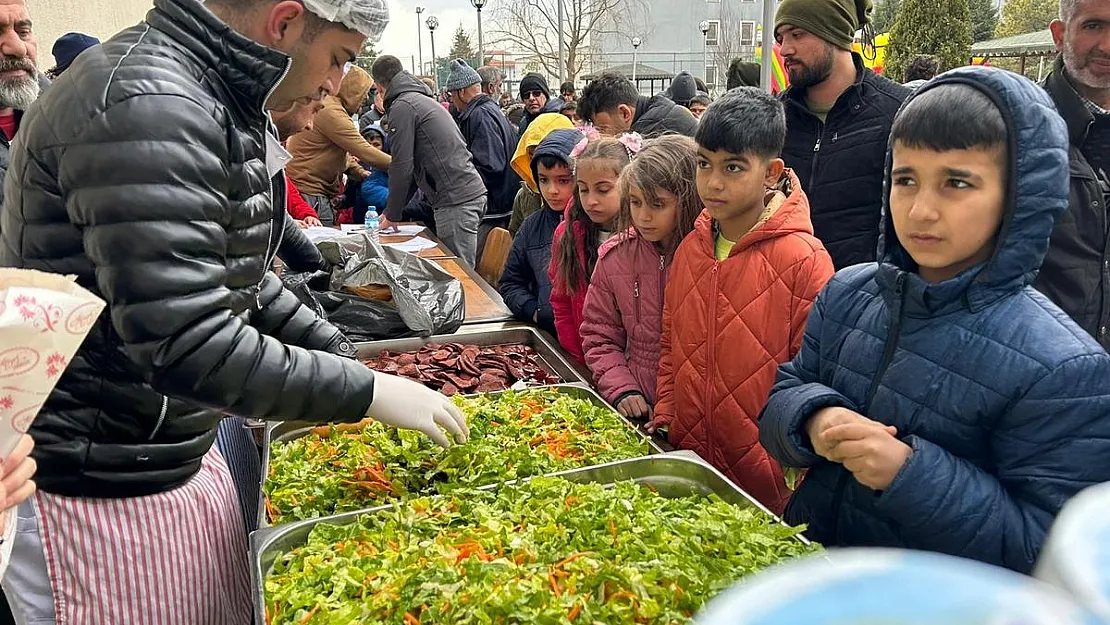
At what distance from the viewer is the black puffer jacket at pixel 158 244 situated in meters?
1.26

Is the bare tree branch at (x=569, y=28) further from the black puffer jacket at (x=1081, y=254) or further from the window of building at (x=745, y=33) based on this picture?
the black puffer jacket at (x=1081, y=254)

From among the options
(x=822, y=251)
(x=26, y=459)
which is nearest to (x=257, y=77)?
(x=26, y=459)

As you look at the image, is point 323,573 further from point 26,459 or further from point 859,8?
point 859,8

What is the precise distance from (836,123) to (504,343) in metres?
1.82

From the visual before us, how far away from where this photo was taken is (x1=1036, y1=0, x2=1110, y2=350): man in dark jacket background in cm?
242


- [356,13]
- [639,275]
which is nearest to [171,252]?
[356,13]

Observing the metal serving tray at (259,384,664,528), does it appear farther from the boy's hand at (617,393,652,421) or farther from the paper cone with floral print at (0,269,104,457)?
the paper cone with floral print at (0,269,104,457)

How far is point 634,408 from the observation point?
8.31 ft

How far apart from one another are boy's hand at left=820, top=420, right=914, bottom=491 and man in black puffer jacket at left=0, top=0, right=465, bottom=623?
3.19ft

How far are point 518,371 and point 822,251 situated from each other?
1.27 m


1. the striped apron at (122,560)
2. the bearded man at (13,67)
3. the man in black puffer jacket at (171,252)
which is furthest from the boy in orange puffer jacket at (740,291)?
the bearded man at (13,67)

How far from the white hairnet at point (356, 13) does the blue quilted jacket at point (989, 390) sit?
3.78 feet

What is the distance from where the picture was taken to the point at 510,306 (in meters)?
3.64

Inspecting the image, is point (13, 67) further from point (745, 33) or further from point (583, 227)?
point (745, 33)
